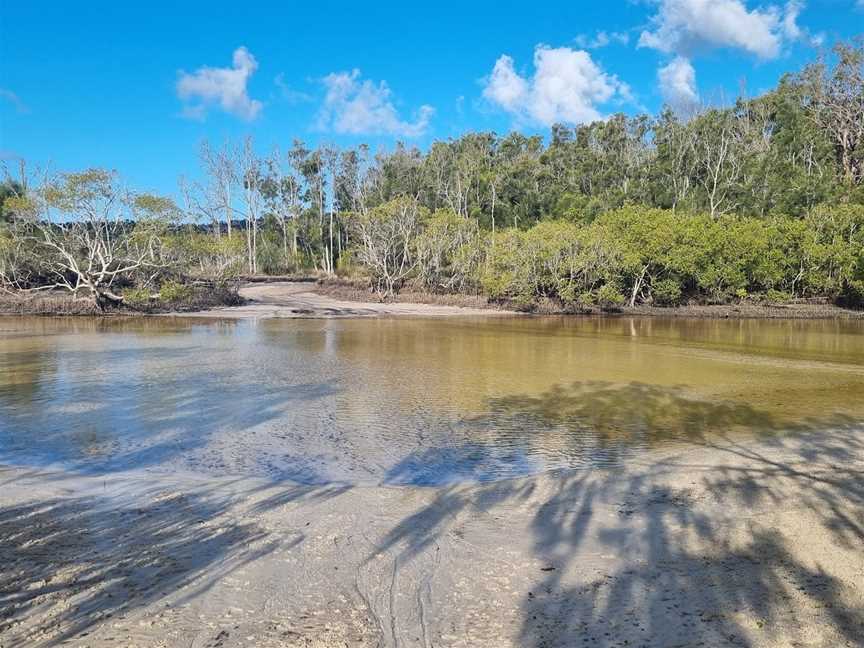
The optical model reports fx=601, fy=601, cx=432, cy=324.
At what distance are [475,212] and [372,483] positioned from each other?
61.7m

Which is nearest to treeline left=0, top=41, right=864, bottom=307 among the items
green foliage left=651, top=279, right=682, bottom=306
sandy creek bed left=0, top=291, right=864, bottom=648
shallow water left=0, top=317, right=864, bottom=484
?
green foliage left=651, top=279, right=682, bottom=306

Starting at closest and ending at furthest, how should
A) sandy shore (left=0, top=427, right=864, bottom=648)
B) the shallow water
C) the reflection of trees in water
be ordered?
sandy shore (left=0, top=427, right=864, bottom=648) < the shallow water < the reflection of trees in water

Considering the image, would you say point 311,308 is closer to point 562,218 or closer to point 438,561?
point 562,218

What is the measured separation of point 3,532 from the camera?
5.68 meters

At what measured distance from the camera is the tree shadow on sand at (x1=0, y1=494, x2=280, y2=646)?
13.9ft

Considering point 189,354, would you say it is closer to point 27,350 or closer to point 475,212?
point 27,350

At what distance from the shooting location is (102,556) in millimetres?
5195

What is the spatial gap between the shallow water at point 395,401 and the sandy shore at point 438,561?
54.2 inches

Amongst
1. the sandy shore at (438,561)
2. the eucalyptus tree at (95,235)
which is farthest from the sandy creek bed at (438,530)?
the eucalyptus tree at (95,235)

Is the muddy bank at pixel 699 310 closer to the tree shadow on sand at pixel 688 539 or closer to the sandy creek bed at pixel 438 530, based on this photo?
the sandy creek bed at pixel 438 530

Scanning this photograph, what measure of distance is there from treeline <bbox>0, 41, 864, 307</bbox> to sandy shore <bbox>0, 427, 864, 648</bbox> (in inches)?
1395

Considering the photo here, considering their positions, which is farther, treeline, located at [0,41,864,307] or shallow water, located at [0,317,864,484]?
treeline, located at [0,41,864,307]

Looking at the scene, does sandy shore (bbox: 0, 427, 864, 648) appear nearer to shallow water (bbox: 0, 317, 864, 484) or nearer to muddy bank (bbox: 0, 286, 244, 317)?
shallow water (bbox: 0, 317, 864, 484)

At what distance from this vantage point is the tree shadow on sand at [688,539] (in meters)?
4.18
